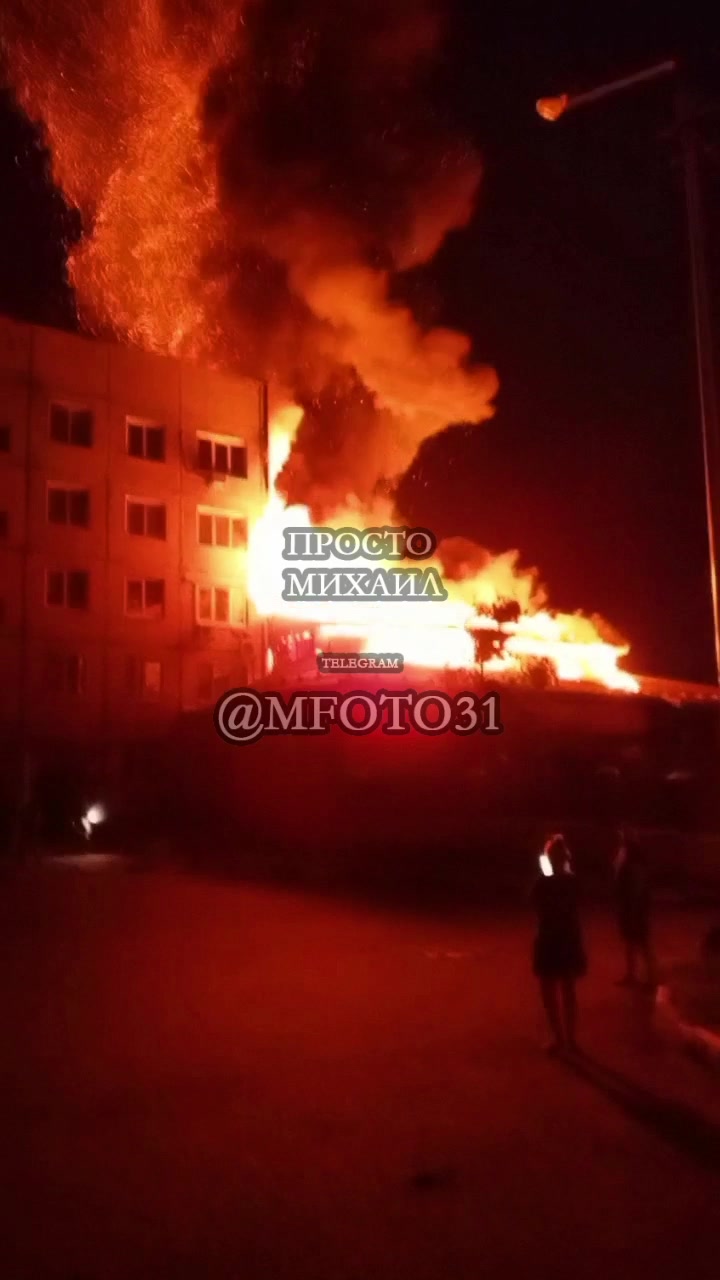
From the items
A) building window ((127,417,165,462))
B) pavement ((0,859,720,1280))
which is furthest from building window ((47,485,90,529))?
pavement ((0,859,720,1280))

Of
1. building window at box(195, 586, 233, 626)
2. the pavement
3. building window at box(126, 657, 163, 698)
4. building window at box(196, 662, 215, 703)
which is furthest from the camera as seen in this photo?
building window at box(195, 586, 233, 626)

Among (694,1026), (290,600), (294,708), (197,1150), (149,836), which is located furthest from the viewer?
(290,600)

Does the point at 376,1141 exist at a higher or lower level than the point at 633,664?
lower

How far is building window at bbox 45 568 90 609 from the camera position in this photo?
31875 millimetres

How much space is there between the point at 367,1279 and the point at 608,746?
24078 millimetres

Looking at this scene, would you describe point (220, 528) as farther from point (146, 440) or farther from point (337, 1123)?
point (337, 1123)

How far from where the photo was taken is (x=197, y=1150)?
6.16 meters

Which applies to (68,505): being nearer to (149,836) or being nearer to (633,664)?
(149,836)

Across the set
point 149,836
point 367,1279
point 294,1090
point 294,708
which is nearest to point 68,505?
point 149,836

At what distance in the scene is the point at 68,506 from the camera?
106ft

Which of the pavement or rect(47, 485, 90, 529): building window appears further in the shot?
rect(47, 485, 90, 529): building window

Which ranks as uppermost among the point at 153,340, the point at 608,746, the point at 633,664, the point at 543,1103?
the point at 153,340

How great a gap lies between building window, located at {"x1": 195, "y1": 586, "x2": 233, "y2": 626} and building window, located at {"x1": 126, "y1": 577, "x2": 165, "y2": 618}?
1.08 metres

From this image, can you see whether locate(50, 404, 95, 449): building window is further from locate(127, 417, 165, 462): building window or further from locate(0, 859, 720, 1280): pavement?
locate(0, 859, 720, 1280): pavement
